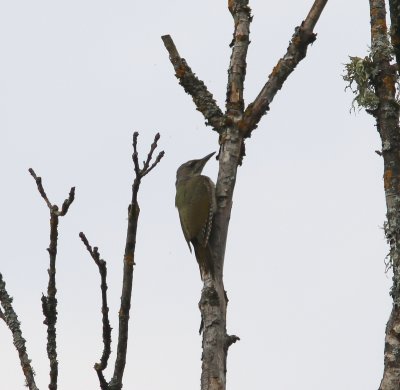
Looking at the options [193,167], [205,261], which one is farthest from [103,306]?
[193,167]

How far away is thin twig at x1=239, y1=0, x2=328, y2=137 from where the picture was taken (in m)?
5.46

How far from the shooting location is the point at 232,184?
522cm

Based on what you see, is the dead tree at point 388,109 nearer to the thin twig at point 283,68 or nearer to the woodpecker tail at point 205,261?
the thin twig at point 283,68

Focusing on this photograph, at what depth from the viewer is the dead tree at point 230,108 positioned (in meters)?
4.91

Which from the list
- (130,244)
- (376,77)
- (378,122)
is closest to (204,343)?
(130,244)

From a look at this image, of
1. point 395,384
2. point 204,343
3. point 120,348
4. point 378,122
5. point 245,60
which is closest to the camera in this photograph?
point 120,348

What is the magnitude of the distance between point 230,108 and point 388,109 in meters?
0.91

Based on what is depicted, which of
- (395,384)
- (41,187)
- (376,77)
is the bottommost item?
(395,384)

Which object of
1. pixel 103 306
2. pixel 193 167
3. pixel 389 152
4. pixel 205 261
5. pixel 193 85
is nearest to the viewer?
pixel 103 306

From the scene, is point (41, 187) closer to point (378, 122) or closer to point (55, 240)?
point (55, 240)

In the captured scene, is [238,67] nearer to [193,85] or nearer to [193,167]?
[193,85]

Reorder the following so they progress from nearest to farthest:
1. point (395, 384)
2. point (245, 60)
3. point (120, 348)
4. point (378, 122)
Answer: point (120, 348) → point (395, 384) → point (378, 122) → point (245, 60)

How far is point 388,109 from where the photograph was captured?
5.09m

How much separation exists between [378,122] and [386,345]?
1.34 meters
